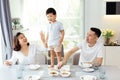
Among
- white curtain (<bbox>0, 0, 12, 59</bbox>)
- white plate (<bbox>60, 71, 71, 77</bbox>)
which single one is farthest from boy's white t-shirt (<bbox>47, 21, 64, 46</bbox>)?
white plate (<bbox>60, 71, 71, 77</bbox>)

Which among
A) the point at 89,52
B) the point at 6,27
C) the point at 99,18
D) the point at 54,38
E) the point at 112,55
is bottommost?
the point at 112,55

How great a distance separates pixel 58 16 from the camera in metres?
4.62

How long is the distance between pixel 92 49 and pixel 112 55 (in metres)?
1.45

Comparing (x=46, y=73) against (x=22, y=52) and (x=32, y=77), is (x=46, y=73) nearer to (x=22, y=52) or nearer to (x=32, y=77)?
(x=32, y=77)

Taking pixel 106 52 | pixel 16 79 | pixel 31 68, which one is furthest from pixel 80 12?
pixel 16 79

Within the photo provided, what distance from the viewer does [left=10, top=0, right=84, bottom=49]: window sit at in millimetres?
4570

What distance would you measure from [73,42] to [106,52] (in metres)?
0.84

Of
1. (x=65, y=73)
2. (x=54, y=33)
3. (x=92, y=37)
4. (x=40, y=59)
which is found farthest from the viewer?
(x=54, y=33)

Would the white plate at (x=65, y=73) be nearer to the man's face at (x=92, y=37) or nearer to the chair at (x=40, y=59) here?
the man's face at (x=92, y=37)

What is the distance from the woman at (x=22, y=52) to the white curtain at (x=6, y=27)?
969 mm

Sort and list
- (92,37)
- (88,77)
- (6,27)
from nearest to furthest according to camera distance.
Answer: (88,77)
(92,37)
(6,27)

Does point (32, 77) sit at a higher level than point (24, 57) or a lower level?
lower

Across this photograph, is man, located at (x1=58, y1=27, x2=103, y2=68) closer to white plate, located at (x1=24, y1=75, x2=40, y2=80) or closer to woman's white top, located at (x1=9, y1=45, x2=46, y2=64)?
woman's white top, located at (x1=9, y1=45, x2=46, y2=64)

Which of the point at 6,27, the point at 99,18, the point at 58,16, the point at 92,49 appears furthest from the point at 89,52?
the point at 58,16
